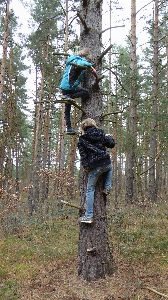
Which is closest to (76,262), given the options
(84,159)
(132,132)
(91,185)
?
(91,185)

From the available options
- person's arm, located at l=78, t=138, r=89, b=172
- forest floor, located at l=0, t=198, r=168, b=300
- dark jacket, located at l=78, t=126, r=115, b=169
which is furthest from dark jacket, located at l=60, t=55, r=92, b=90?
forest floor, located at l=0, t=198, r=168, b=300

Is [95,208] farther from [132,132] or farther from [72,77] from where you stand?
[132,132]

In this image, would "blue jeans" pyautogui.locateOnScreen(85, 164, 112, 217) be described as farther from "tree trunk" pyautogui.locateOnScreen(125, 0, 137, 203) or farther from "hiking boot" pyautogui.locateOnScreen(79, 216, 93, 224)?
"tree trunk" pyautogui.locateOnScreen(125, 0, 137, 203)

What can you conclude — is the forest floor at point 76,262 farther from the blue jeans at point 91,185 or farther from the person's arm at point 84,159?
the person's arm at point 84,159

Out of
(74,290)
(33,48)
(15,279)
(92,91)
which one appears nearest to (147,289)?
(74,290)

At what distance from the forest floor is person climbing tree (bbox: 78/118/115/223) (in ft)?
3.95

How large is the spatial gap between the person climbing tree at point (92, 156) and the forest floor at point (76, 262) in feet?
3.95

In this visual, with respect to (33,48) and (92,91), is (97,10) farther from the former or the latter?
(33,48)

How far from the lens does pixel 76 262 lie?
6.06 meters

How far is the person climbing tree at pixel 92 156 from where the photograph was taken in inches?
198

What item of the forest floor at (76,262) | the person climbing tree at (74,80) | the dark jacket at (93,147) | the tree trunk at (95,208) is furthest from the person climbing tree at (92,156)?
the forest floor at (76,262)

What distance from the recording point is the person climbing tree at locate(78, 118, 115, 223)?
5039mm

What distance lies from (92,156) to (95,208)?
95 centimetres

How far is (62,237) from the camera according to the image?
8.11 metres
